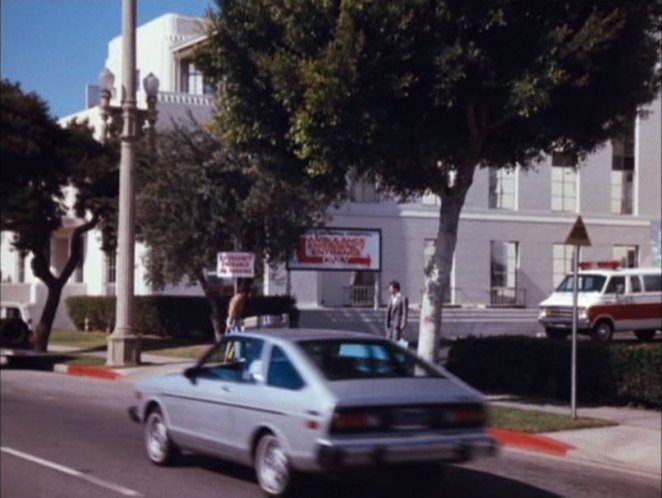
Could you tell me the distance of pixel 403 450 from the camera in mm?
9766

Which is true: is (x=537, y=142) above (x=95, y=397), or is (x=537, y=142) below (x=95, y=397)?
above

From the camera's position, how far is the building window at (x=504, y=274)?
40.1m

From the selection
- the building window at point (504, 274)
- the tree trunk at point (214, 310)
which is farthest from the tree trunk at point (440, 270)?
the building window at point (504, 274)

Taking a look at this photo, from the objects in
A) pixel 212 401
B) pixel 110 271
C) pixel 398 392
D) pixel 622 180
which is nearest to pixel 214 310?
pixel 110 271

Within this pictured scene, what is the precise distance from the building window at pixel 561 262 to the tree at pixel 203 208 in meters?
14.3

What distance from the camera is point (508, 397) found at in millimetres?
19484

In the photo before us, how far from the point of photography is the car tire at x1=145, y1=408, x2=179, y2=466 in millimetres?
11562

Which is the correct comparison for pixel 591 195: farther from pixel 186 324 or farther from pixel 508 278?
pixel 186 324

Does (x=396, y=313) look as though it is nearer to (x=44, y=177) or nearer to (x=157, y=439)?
(x=157, y=439)

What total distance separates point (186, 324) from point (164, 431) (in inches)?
881

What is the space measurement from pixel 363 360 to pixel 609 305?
85.7ft

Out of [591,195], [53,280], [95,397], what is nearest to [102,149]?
[53,280]

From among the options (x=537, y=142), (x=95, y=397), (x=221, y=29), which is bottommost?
(x=95, y=397)

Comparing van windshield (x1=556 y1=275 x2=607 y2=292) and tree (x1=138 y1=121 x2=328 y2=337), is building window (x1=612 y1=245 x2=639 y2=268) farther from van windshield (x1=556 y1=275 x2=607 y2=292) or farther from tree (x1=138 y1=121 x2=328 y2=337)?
tree (x1=138 y1=121 x2=328 y2=337)
